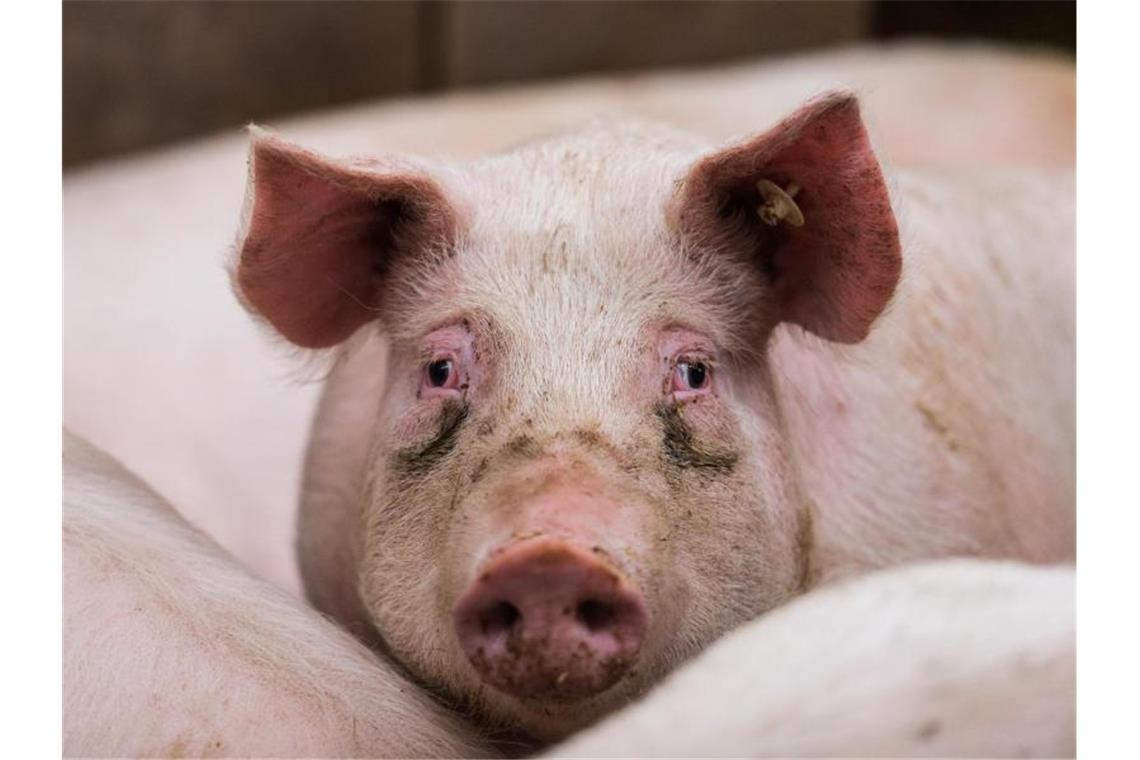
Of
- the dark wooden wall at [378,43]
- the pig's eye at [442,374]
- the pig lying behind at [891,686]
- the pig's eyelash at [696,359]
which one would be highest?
the dark wooden wall at [378,43]

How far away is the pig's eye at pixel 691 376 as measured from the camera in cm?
160

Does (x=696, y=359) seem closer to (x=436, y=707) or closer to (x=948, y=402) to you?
(x=436, y=707)

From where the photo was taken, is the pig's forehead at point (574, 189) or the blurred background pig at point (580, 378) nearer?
the blurred background pig at point (580, 378)

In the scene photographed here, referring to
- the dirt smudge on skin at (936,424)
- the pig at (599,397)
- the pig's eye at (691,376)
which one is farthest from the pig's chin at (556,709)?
the dirt smudge on skin at (936,424)

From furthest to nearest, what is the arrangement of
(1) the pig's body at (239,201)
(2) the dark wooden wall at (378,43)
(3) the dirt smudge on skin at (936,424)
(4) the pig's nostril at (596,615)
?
(2) the dark wooden wall at (378,43) < (1) the pig's body at (239,201) < (3) the dirt smudge on skin at (936,424) < (4) the pig's nostril at (596,615)

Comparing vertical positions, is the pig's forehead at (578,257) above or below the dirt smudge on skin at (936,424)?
above

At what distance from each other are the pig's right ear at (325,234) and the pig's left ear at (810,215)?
0.93 ft

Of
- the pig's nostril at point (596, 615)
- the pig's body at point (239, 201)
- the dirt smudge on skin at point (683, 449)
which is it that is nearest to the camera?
the pig's nostril at point (596, 615)

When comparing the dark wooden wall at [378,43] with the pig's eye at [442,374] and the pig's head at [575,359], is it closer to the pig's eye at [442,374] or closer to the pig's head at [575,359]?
the pig's head at [575,359]

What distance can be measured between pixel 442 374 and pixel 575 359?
0.56ft

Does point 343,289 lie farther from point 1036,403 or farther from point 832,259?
point 1036,403

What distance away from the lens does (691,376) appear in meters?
1.62
